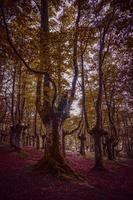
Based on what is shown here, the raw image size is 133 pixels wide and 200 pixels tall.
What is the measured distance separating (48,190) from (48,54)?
7.20 metres

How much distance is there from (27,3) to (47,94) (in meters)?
5.49

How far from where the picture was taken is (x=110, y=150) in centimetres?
2923

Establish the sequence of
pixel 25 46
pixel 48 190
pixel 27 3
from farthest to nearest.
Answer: pixel 25 46, pixel 27 3, pixel 48 190

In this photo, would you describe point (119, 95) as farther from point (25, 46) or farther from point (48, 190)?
point (48, 190)

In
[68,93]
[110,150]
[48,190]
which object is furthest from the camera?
[110,150]

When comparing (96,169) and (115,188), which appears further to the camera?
(96,169)

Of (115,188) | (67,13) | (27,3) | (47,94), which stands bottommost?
(115,188)

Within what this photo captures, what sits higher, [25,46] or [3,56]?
[25,46]

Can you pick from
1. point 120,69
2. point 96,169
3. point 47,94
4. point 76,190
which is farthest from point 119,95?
point 76,190

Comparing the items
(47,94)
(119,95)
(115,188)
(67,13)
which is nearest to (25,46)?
(47,94)

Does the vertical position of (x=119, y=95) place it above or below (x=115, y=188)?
above

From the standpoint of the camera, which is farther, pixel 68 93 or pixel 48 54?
pixel 68 93

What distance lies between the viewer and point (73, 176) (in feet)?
43.4

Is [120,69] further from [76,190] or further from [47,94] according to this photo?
[76,190]
